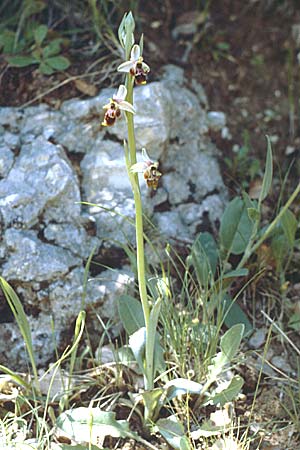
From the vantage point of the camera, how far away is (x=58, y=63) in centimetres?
263

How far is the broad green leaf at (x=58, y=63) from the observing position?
2627mm

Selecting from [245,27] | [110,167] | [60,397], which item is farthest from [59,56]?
[60,397]

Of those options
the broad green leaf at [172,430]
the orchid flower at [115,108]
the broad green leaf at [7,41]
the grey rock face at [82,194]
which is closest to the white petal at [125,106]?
the orchid flower at [115,108]

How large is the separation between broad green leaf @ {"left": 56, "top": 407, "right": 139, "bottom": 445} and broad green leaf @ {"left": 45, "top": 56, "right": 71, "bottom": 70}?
1.30 metres

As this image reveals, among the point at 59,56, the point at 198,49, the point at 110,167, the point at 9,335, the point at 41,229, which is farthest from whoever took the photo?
the point at 198,49

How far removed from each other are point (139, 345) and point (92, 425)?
24 centimetres

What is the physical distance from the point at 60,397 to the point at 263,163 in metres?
1.27

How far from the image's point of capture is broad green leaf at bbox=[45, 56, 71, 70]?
2627 mm

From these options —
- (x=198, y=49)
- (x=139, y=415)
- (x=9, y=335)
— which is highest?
(x=198, y=49)

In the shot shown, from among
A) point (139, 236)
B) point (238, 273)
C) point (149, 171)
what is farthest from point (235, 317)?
point (149, 171)

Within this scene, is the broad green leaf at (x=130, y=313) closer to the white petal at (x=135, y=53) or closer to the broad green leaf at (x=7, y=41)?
the white petal at (x=135, y=53)

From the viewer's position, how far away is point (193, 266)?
2352mm

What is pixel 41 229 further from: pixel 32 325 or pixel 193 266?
pixel 193 266

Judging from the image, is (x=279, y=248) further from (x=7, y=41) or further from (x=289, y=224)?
(x=7, y=41)
